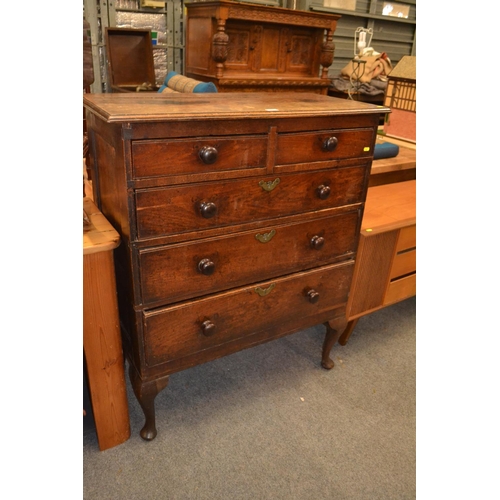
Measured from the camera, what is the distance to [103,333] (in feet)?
5.08

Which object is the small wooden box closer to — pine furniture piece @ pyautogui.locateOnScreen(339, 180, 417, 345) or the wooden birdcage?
the wooden birdcage

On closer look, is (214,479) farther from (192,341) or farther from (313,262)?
(313,262)

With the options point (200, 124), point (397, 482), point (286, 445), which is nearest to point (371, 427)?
point (397, 482)

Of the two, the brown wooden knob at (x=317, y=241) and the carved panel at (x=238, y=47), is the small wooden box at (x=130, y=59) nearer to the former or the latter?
the carved panel at (x=238, y=47)

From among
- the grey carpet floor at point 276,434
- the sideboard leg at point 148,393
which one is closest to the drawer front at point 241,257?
the sideboard leg at point 148,393

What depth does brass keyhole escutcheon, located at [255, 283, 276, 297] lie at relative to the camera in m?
1.75

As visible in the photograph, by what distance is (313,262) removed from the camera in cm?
187

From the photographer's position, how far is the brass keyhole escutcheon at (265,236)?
1641 mm

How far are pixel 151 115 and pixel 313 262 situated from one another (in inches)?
37.4

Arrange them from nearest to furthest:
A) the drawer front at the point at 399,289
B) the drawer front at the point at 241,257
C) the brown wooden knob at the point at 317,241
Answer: the drawer front at the point at 241,257 → the brown wooden knob at the point at 317,241 → the drawer front at the point at 399,289

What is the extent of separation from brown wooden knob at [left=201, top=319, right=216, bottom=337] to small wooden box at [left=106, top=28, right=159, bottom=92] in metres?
3.85

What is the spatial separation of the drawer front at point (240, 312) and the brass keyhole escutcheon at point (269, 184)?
408mm

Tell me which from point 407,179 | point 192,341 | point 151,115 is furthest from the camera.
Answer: point 407,179

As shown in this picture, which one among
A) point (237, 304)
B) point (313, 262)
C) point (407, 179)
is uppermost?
point (407, 179)
